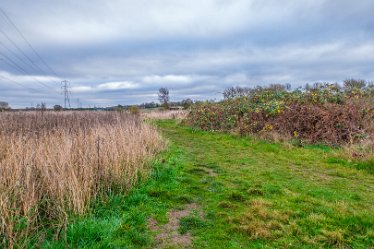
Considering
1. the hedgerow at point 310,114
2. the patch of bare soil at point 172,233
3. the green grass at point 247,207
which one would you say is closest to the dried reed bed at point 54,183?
the green grass at point 247,207

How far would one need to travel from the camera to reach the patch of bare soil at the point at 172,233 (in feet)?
12.0

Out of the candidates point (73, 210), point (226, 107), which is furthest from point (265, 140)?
point (73, 210)

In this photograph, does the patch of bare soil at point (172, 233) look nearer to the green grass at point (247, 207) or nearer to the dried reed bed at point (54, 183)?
the green grass at point (247, 207)

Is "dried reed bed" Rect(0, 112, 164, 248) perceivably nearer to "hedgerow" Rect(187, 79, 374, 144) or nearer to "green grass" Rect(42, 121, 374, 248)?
"green grass" Rect(42, 121, 374, 248)

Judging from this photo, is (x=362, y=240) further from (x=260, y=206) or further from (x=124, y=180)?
(x=124, y=180)

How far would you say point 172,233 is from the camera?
A: 3.99 meters

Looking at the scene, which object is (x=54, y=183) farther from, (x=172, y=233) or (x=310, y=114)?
(x=310, y=114)

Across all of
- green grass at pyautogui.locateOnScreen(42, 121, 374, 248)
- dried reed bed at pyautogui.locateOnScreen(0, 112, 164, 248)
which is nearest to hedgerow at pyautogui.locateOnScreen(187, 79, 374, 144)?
green grass at pyautogui.locateOnScreen(42, 121, 374, 248)

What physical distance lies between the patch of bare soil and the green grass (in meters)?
0.08

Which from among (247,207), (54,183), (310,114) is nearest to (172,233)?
(247,207)

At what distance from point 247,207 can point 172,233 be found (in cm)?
145

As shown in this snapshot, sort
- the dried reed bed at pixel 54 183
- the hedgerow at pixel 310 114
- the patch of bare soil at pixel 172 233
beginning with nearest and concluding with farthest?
1. the dried reed bed at pixel 54 183
2. the patch of bare soil at pixel 172 233
3. the hedgerow at pixel 310 114

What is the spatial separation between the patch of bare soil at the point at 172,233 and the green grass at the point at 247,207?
8 centimetres

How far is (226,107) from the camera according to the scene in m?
18.2
